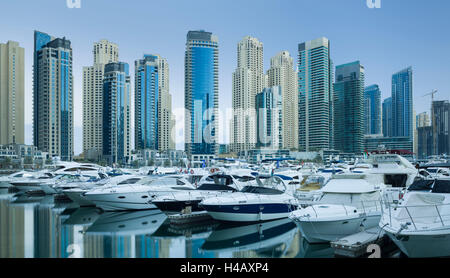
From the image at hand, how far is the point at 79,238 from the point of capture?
768cm

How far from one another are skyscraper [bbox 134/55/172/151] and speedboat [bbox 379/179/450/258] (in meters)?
60.8

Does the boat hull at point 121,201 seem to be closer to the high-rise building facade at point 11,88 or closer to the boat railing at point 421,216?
the boat railing at point 421,216

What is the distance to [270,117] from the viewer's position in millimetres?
65562

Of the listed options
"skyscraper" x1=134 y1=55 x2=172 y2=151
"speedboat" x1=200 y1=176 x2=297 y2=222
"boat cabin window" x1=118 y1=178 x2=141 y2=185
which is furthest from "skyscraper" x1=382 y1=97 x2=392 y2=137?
"skyscraper" x1=134 y1=55 x2=172 y2=151

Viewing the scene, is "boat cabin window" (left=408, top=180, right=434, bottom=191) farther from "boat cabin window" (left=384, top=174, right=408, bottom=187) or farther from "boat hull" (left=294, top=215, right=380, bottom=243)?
"boat cabin window" (left=384, top=174, right=408, bottom=187)

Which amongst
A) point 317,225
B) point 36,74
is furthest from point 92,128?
point 317,225

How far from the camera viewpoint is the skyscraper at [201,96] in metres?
58.4

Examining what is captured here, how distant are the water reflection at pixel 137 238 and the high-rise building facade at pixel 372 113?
51840mm

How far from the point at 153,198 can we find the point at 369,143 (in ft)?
152

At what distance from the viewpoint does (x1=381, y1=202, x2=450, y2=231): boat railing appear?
5227mm

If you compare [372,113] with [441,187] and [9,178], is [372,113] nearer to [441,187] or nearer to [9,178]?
[9,178]

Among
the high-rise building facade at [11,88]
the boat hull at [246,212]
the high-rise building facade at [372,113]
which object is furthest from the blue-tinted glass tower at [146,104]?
the boat hull at [246,212]

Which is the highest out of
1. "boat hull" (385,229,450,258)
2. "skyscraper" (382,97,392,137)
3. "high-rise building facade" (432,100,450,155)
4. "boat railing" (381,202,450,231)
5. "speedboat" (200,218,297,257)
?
"skyscraper" (382,97,392,137)
